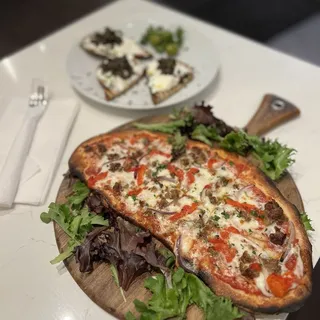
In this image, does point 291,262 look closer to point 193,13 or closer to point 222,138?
point 222,138

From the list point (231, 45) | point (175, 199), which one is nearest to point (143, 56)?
point (231, 45)

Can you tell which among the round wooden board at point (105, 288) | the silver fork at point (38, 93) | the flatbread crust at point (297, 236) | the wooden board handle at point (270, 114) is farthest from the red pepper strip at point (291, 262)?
the silver fork at point (38, 93)

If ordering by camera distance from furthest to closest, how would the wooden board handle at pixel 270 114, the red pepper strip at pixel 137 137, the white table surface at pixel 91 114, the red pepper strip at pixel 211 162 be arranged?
the wooden board handle at pixel 270 114 → the red pepper strip at pixel 137 137 → the red pepper strip at pixel 211 162 → the white table surface at pixel 91 114

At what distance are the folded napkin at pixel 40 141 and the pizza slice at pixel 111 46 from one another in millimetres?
517

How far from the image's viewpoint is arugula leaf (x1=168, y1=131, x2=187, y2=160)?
206 centimetres

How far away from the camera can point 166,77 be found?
261 cm

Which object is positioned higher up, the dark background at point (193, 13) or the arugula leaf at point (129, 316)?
the arugula leaf at point (129, 316)

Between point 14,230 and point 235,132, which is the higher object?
point 235,132

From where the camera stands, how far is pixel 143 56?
114 inches

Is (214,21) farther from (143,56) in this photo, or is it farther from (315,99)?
(315,99)

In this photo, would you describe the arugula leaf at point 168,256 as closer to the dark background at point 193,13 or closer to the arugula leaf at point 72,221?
the arugula leaf at point 72,221

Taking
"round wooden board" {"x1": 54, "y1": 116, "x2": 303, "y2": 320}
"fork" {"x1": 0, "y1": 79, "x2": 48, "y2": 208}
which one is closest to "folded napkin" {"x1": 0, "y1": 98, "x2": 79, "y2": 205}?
"fork" {"x1": 0, "y1": 79, "x2": 48, "y2": 208}

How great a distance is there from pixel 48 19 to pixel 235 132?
356cm

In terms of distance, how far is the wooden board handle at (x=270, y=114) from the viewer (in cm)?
231
